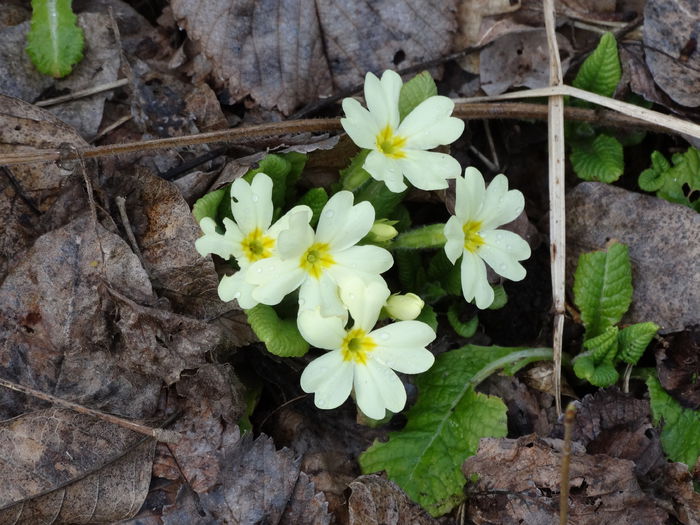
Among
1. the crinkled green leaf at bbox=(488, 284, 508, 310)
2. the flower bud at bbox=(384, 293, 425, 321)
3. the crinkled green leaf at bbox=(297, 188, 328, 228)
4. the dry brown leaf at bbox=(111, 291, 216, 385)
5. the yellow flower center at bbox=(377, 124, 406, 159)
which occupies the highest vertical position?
the yellow flower center at bbox=(377, 124, 406, 159)

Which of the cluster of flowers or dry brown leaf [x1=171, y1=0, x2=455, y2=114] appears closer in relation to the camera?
the cluster of flowers

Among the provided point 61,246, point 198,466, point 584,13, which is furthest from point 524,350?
point 61,246

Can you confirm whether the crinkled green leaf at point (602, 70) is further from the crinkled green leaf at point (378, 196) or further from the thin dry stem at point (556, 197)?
the crinkled green leaf at point (378, 196)

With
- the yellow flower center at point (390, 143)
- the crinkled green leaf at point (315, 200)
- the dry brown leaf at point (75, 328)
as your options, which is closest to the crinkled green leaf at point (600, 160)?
the yellow flower center at point (390, 143)

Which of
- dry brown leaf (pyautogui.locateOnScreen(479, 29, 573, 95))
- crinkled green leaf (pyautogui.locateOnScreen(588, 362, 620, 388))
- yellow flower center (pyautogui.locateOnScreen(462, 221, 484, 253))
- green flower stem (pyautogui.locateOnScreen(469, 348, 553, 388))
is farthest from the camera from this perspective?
dry brown leaf (pyautogui.locateOnScreen(479, 29, 573, 95))

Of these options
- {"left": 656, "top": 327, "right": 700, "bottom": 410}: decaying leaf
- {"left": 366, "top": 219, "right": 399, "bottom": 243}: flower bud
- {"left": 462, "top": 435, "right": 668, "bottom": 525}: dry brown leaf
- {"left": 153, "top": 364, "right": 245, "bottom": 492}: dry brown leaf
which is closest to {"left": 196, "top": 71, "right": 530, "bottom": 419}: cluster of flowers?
{"left": 366, "top": 219, "right": 399, "bottom": 243}: flower bud

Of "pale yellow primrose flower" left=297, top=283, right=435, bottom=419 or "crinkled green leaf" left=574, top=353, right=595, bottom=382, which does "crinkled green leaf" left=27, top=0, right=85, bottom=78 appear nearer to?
"pale yellow primrose flower" left=297, top=283, right=435, bottom=419

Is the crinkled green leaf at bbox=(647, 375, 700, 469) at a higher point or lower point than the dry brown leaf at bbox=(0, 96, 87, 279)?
lower

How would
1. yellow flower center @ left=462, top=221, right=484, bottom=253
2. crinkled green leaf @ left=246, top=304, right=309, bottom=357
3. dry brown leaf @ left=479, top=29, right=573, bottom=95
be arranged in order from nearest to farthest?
Result: crinkled green leaf @ left=246, top=304, right=309, bottom=357
yellow flower center @ left=462, top=221, right=484, bottom=253
dry brown leaf @ left=479, top=29, right=573, bottom=95
